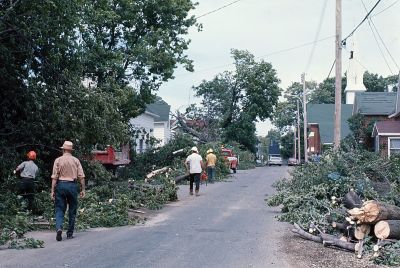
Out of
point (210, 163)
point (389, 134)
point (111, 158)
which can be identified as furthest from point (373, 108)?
point (111, 158)

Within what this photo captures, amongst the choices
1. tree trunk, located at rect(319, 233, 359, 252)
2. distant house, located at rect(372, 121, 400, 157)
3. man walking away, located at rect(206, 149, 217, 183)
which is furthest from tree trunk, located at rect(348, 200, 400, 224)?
distant house, located at rect(372, 121, 400, 157)

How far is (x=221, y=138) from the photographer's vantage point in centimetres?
6444

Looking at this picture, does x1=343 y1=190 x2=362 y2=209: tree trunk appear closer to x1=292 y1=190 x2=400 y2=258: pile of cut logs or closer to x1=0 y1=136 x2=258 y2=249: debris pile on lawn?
x1=292 y1=190 x2=400 y2=258: pile of cut logs

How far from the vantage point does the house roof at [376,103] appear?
4819 cm

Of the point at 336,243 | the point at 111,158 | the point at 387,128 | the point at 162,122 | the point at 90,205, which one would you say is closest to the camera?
the point at 336,243

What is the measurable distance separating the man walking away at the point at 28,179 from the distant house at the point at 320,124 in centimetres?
5662

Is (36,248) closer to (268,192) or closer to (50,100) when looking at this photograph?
(50,100)

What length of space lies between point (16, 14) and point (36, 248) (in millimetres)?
7948

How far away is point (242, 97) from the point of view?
6788 cm

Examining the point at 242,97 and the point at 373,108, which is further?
the point at 242,97

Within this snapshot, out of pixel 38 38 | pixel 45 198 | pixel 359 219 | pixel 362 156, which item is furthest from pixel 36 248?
pixel 362 156

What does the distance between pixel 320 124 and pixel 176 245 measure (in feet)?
208

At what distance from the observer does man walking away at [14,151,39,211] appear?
12.9 meters

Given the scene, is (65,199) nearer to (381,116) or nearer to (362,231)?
(362,231)
